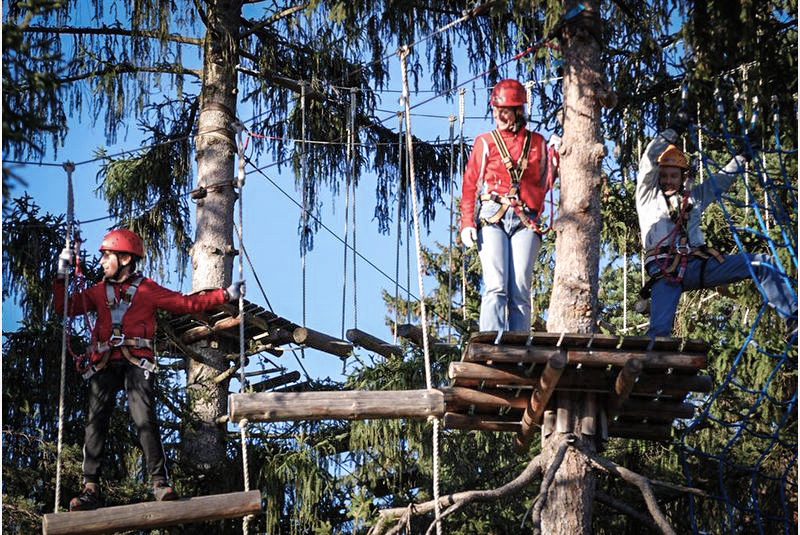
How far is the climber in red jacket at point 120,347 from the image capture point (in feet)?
29.0

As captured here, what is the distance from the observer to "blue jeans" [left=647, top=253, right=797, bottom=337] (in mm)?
8719

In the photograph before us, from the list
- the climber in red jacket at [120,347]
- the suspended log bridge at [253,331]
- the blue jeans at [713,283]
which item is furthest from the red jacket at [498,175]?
the suspended log bridge at [253,331]

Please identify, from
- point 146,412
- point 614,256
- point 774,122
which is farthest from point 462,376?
point 614,256

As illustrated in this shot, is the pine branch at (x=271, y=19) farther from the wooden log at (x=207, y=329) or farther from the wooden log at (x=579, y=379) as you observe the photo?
the wooden log at (x=579, y=379)

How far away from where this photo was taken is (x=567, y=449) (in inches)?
339

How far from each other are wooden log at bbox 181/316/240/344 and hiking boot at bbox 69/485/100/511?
291 centimetres

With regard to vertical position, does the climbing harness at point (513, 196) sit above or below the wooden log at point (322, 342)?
above

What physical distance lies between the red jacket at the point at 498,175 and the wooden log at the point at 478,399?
3.25ft

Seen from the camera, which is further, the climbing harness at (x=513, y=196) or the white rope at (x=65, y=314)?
the white rope at (x=65, y=314)

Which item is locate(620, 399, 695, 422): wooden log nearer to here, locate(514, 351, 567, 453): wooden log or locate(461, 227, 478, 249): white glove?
locate(514, 351, 567, 453): wooden log

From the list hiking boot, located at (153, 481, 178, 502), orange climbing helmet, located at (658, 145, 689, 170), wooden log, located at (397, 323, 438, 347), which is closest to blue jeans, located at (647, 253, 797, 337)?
orange climbing helmet, located at (658, 145, 689, 170)

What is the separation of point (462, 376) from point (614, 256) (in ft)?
24.8

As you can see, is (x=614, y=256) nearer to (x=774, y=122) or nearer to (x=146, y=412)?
(x=774, y=122)

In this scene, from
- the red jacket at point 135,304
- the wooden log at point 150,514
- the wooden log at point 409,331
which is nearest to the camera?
the wooden log at point 150,514
